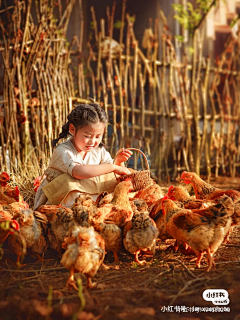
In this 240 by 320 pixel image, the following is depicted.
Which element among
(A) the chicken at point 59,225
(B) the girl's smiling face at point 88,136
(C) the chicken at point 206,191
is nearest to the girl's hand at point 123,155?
(B) the girl's smiling face at point 88,136

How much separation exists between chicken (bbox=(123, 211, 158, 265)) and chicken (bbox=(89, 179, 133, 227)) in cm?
14

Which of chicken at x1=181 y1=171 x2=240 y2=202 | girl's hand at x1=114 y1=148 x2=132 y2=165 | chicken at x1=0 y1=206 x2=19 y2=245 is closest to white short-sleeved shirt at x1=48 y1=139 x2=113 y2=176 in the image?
girl's hand at x1=114 y1=148 x2=132 y2=165

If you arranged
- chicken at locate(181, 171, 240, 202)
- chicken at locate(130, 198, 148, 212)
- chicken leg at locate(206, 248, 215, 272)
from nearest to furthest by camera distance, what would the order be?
1. chicken leg at locate(206, 248, 215, 272)
2. chicken at locate(130, 198, 148, 212)
3. chicken at locate(181, 171, 240, 202)

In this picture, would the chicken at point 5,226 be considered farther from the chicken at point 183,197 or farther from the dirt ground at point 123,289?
the chicken at point 183,197

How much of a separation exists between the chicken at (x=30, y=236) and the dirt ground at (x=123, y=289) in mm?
110

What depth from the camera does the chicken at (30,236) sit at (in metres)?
2.83

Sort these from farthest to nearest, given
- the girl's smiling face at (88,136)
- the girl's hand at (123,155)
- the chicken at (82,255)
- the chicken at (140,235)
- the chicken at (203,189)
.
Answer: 1. the girl's hand at (123,155)
2. the chicken at (203,189)
3. the girl's smiling face at (88,136)
4. the chicken at (140,235)
5. the chicken at (82,255)

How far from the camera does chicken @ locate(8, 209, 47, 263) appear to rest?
9.30 feet

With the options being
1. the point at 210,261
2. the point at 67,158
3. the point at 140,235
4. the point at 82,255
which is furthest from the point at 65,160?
the point at 210,261

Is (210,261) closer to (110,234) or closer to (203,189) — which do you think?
(110,234)

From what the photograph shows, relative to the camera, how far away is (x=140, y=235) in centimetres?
280

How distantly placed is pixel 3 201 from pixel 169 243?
5.67 ft

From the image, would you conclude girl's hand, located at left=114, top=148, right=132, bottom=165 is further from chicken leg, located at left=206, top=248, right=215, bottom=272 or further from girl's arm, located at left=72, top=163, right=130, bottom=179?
chicken leg, located at left=206, top=248, right=215, bottom=272

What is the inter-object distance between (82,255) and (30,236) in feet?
2.36
